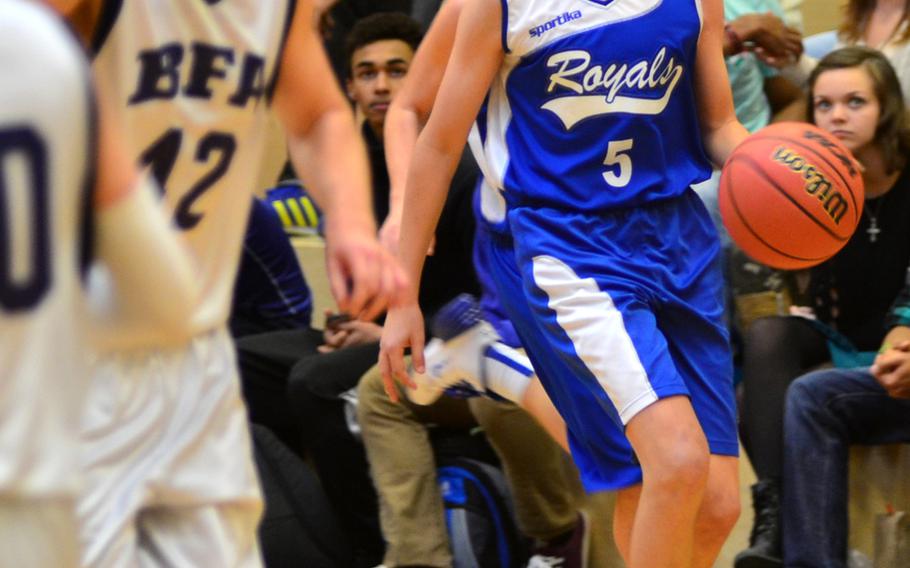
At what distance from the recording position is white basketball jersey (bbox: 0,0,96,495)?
1724 millimetres

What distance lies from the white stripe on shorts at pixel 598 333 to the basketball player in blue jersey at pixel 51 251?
1946mm

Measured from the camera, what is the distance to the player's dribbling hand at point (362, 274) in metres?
2.62

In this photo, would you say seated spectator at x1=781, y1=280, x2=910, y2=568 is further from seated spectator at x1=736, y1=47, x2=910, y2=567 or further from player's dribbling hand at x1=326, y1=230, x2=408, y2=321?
player's dribbling hand at x1=326, y1=230, x2=408, y2=321

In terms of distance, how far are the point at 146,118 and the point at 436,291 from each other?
2874 mm

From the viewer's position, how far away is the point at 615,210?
3973mm

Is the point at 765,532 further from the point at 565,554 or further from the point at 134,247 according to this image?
the point at 134,247

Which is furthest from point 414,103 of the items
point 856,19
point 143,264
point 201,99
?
point 143,264

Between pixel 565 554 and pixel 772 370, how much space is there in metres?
0.90

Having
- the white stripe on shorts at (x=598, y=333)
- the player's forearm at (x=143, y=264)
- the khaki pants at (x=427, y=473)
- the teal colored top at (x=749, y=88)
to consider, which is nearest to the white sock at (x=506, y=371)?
the khaki pants at (x=427, y=473)

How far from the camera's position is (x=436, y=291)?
5.49m

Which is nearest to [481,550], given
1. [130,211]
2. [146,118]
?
[146,118]

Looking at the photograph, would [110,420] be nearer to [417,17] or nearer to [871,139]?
[871,139]

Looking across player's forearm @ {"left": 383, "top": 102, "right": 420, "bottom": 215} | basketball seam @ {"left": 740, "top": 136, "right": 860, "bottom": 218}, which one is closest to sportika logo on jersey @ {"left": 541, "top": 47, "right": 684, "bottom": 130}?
basketball seam @ {"left": 740, "top": 136, "right": 860, "bottom": 218}

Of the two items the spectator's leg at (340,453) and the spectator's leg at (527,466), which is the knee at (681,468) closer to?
the spectator's leg at (527,466)
